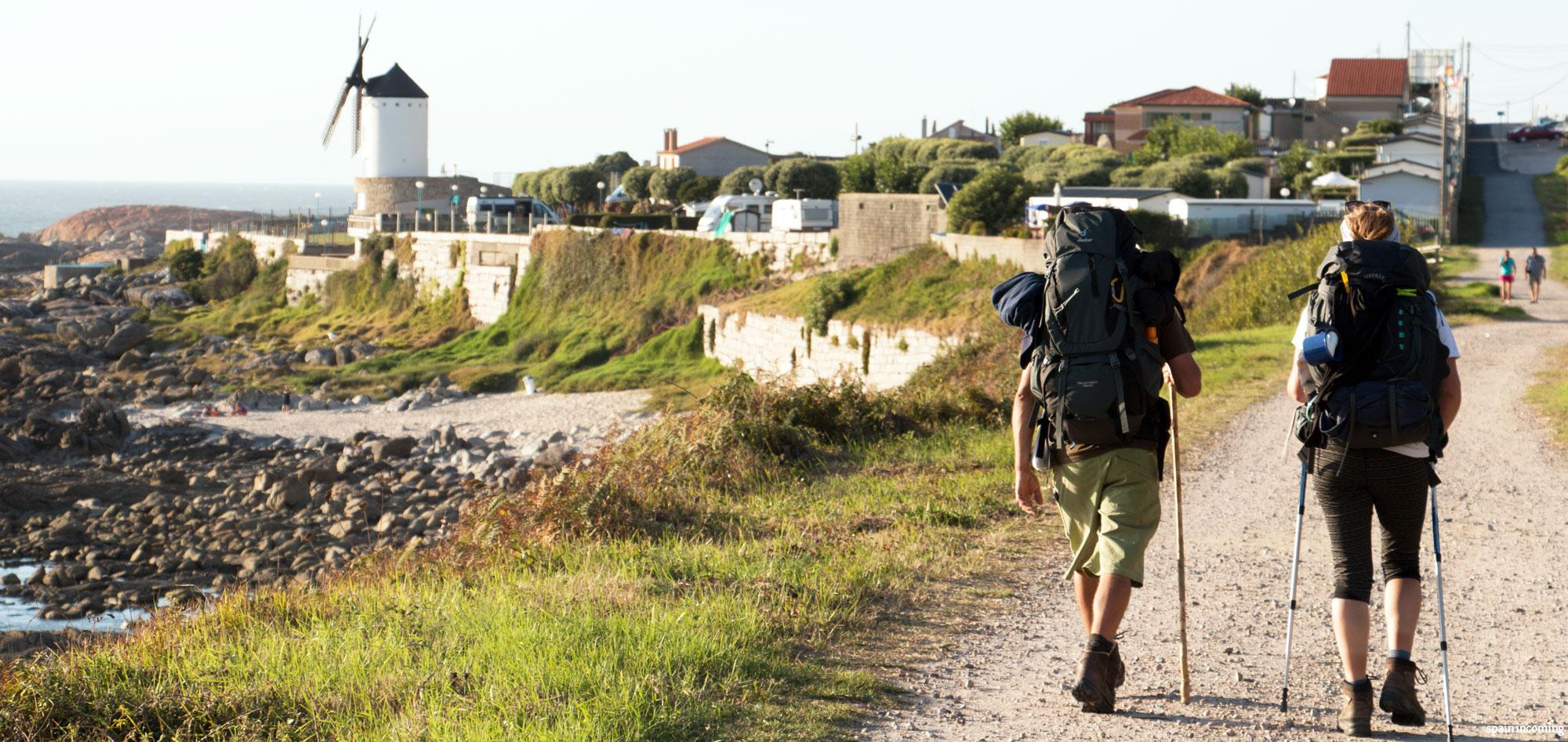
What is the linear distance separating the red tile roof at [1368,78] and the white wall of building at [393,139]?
41.6m

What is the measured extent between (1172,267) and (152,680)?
3.79 metres

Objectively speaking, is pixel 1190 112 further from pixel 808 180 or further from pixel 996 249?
pixel 996 249

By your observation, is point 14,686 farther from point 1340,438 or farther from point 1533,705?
point 1533,705

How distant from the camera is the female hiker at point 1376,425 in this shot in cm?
423

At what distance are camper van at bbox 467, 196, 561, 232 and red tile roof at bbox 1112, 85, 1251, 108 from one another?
95.8ft

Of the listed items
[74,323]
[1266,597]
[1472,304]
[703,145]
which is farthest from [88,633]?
[703,145]

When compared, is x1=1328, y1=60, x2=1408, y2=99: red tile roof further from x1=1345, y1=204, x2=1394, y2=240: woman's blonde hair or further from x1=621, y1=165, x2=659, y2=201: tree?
x1=1345, y1=204, x2=1394, y2=240: woman's blonde hair

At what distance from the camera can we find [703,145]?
67625 millimetres

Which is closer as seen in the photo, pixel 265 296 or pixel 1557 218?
pixel 1557 218

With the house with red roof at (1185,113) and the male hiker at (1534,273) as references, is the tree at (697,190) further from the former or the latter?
the male hiker at (1534,273)

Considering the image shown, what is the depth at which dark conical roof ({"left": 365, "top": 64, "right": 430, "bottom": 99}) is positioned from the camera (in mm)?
57094

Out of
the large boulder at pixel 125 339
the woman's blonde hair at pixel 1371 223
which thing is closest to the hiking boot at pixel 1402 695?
the woman's blonde hair at pixel 1371 223

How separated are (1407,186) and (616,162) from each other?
39707mm

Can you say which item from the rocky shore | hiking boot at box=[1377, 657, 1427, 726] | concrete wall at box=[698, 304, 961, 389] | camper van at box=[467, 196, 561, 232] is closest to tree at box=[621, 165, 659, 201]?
camper van at box=[467, 196, 561, 232]
